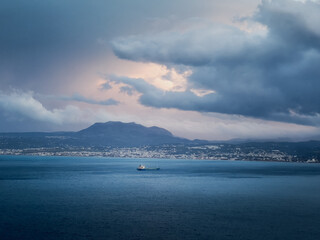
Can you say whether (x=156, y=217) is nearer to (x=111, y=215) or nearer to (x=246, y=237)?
(x=111, y=215)

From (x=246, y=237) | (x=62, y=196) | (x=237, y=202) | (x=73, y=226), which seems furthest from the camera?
(x=62, y=196)

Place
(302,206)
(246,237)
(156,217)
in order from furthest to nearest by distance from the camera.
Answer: (302,206)
(156,217)
(246,237)

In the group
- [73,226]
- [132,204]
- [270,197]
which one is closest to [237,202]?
[270,197]

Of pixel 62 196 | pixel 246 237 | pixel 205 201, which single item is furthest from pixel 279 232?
pixel 62 196

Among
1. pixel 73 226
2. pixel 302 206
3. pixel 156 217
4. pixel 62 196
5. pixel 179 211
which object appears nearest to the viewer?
pixel 73 226

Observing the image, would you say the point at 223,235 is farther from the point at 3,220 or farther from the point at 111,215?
the point at 3,220

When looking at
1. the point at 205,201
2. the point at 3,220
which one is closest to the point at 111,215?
the point at 3,220

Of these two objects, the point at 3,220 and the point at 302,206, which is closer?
the point at 3,220

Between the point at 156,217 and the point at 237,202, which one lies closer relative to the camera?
the point at 156,217
